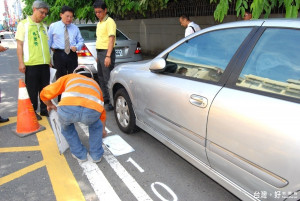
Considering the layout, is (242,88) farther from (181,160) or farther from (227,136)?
(181,160)

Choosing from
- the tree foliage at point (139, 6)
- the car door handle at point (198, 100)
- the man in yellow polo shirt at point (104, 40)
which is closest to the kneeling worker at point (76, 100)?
the car door handle at point (198, 100)

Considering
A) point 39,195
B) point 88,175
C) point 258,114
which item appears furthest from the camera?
point 88,175

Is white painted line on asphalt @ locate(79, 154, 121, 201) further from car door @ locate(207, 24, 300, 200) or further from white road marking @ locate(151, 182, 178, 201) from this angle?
car door @ locate(207, 24, 300, 200)

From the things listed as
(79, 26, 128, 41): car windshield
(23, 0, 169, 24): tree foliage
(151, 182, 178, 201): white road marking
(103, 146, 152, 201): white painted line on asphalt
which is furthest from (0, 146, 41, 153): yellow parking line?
(23, 0, 169, 24): tree foliage

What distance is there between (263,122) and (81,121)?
5.66 ft

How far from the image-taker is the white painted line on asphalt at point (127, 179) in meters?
2.33

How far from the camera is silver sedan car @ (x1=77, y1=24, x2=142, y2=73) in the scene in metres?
5.63

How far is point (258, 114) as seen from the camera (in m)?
1.63

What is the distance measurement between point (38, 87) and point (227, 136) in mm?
3416

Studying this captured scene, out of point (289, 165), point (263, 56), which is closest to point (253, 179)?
point (289, 165)

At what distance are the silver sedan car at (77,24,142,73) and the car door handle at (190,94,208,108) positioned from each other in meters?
3.96

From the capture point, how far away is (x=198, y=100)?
206 centimetres

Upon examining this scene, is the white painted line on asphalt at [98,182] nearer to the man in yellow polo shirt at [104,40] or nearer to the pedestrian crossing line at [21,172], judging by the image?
the pedestrian crossing line at [21,172]

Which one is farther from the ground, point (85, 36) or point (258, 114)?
point (85, 36)
